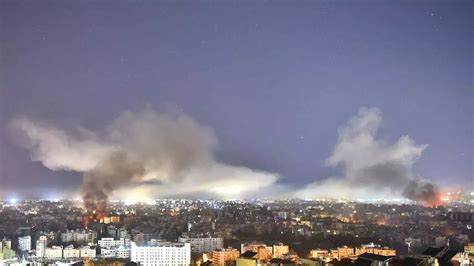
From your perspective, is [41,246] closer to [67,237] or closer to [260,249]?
[67,237]

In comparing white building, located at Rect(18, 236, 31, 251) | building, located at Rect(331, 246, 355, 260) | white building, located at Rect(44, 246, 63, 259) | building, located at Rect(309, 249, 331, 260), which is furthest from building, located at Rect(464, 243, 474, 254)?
white building, located at Rect(18, 236, 31, 251)

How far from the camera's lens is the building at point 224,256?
8555 mm

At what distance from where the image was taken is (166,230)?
11.4m

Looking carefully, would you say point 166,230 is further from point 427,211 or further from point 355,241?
point 427,211

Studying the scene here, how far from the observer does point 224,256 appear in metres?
9.02

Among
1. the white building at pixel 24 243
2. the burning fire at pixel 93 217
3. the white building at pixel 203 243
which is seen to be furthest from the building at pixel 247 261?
the burning fire at pixel 93 217

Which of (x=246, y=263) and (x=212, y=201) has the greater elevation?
(x=212, y=201)

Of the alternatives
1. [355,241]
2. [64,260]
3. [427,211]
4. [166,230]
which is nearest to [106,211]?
[166,230]

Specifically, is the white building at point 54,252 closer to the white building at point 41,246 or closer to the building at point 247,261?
the white building at point 41,246

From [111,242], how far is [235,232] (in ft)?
7.39

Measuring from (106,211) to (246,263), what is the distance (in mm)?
5997

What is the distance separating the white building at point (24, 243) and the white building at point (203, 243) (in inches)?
98.2

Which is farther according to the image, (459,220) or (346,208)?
(346,208)

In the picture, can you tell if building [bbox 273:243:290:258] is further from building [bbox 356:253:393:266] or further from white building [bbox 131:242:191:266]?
building [bbox 356:253:393:266]
